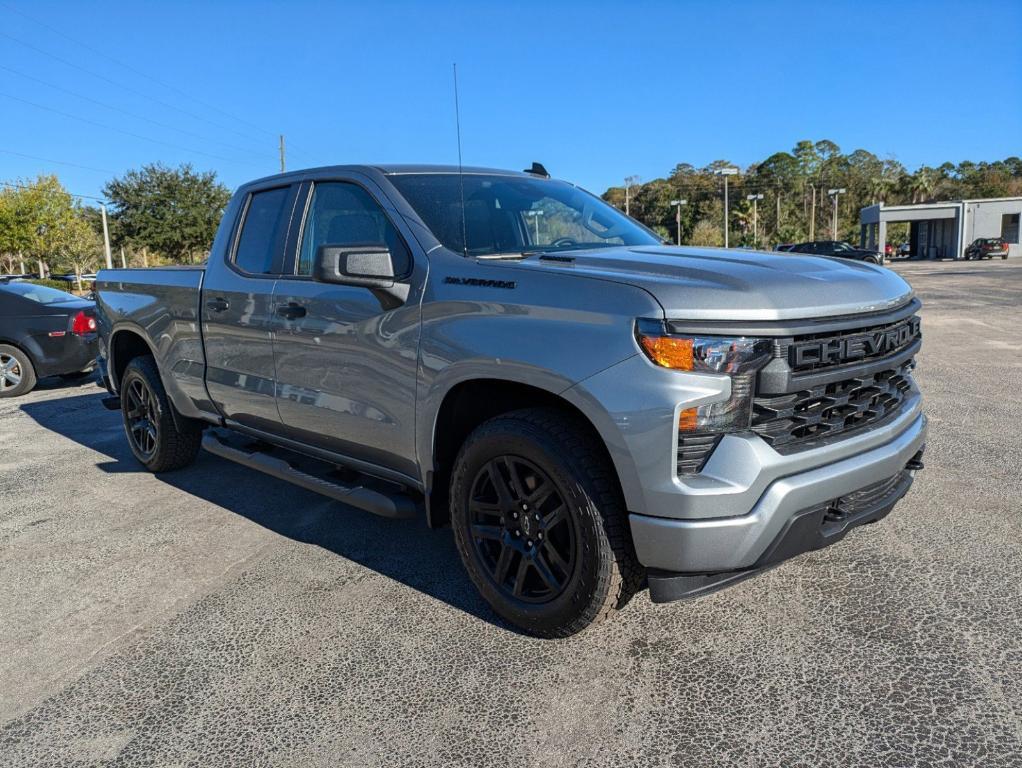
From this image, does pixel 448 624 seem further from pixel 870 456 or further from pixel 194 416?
pixel 194 416

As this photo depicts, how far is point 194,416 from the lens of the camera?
5.00m

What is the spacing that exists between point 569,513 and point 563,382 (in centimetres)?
48

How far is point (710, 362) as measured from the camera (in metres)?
2.48

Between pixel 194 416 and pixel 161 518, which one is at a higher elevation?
pixel 194 416

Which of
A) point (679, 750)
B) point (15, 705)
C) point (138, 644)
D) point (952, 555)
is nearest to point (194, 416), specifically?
point (138, 644)

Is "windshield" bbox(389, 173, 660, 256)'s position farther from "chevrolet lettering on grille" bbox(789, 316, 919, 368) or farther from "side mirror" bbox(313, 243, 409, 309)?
"chevrolet lettering on grille" bbox(789, 316, 919, 368)

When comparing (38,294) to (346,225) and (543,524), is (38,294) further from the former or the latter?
(543,524)

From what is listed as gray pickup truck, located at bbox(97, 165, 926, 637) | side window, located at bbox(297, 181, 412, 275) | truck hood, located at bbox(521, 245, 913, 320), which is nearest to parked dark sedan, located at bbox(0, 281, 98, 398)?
gray pickup truck, located at bbox(97, 165, 926, 637)

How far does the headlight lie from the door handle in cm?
192

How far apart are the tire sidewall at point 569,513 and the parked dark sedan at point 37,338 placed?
775 centimetres

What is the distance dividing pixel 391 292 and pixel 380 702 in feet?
5.31

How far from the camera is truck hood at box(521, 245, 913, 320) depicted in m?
2.50

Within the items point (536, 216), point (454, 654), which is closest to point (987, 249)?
point (536, 216)

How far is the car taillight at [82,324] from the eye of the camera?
30.8 feet
